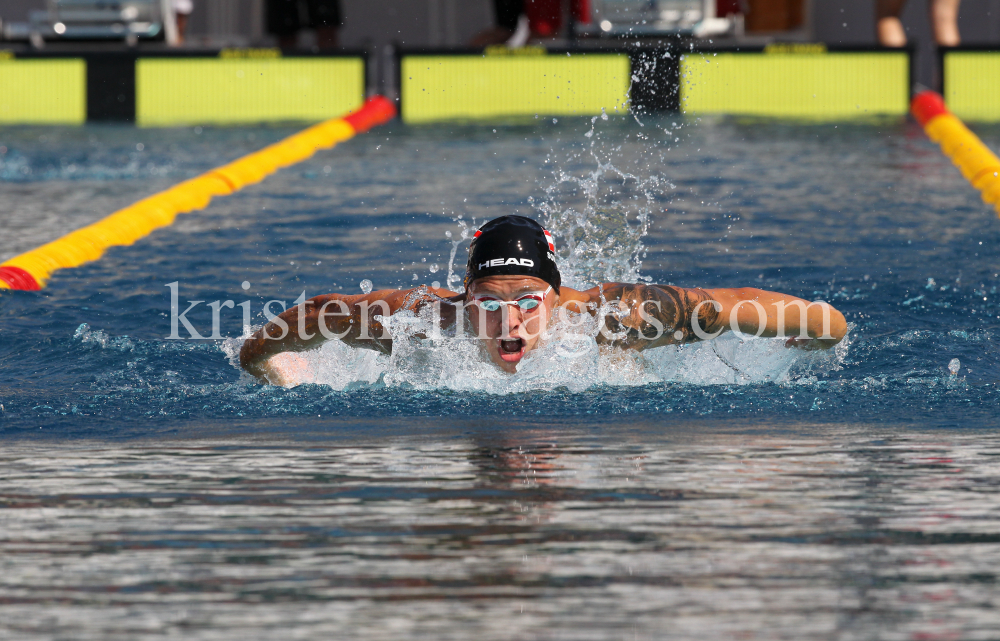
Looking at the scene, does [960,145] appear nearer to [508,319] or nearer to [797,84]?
[797,84]

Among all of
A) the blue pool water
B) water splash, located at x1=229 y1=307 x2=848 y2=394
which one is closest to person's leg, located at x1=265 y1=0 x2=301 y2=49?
the blue pool water

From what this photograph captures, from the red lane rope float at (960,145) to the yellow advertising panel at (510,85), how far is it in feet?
8.97

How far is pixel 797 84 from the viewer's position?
14.1 meters

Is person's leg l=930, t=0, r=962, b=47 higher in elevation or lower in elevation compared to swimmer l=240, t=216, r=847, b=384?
higher

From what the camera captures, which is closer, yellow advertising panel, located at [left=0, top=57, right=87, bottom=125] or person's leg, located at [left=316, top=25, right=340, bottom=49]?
yellow advertising panel, located at [left=0, top=57, right=87, bottom=125]

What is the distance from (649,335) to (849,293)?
188cm

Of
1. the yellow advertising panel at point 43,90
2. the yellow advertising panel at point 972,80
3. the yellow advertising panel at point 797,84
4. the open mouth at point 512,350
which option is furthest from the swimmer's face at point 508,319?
the yellow advertising panel at point 43,90

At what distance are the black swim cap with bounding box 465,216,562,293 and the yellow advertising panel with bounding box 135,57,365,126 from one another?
32.8 feet

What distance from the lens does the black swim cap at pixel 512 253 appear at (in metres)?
4.47

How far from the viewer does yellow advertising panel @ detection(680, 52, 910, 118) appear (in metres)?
13.9

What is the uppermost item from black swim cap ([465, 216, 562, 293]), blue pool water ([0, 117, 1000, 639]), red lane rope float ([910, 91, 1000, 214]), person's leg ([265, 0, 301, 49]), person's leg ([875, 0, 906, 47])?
person's leg ([265, 0, 301, 49])

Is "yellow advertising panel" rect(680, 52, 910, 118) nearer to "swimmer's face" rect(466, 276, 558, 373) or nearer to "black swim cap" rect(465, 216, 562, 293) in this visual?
"black swim cap" rect(465, 216, 562, 293)

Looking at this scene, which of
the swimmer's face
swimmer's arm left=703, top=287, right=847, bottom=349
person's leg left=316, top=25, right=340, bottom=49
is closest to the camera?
the swimmer's face

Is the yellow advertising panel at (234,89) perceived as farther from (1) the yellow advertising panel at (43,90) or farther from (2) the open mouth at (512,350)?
(2) the open mouth at (512,350)
